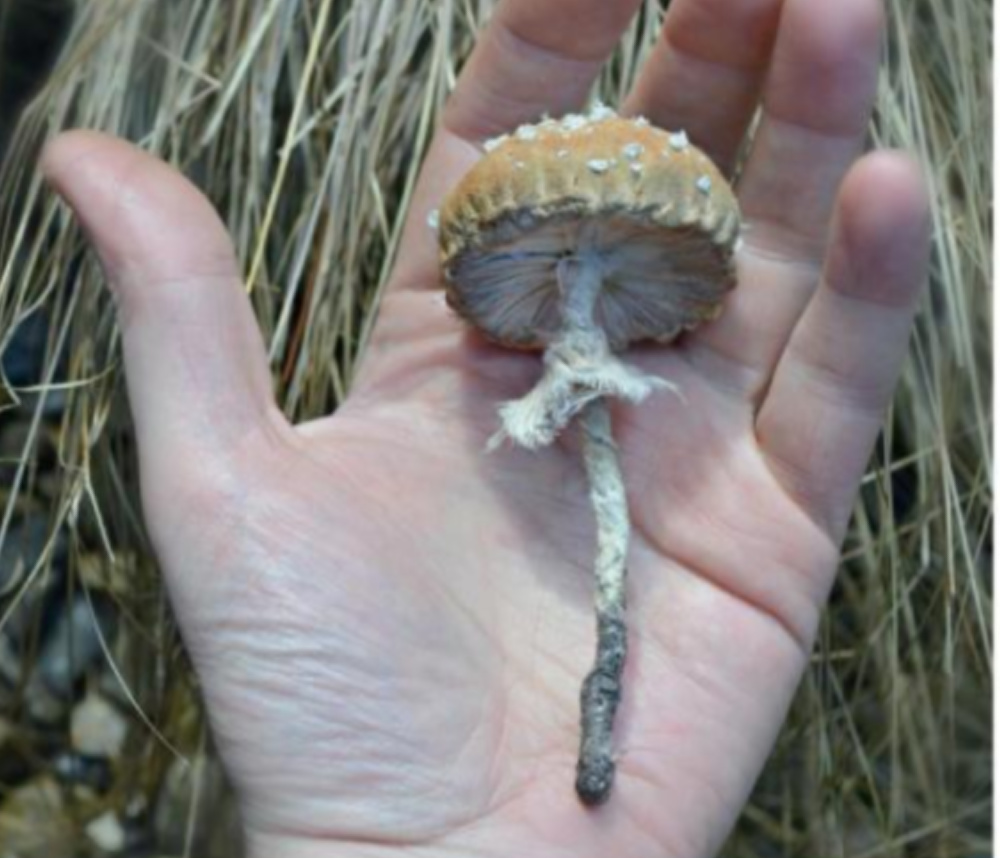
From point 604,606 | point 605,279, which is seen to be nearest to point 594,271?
point 605,279

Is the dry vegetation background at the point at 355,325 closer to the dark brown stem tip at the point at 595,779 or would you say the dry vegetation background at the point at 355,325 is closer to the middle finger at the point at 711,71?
the middle finger at the point at 711,71

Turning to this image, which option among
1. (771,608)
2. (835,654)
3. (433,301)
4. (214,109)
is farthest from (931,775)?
(214,109)

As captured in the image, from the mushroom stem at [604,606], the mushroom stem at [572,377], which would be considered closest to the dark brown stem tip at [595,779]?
the mushroom stem at [604,606]

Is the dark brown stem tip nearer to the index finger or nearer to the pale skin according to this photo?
the pale skin

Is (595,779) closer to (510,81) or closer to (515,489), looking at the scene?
(515,489)

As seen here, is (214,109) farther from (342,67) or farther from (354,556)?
(354,556)
